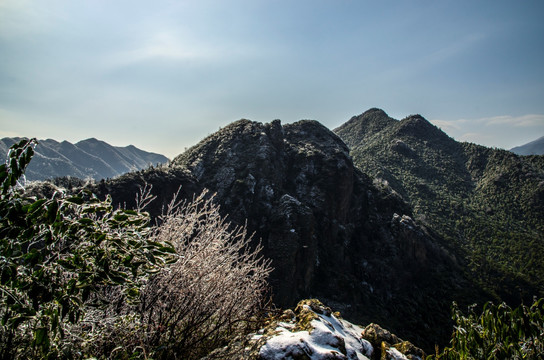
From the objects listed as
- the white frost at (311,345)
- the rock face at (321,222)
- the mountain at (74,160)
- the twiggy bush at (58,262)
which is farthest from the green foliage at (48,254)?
the mountain at (74,160)

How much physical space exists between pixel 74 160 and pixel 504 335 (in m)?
186

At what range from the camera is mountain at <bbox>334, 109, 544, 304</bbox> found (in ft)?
91.8

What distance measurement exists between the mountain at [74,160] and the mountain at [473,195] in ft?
164

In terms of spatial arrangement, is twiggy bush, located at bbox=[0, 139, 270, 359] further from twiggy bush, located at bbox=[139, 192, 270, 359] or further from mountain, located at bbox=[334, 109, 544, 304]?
mountain, located at bbox=[334, 109, 544, 304]

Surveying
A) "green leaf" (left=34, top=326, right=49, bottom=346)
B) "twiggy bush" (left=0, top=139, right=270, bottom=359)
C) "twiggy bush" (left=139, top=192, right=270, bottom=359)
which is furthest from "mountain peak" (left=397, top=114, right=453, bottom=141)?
"green leaf" (left=34, top=326, right=49, bottom=346)

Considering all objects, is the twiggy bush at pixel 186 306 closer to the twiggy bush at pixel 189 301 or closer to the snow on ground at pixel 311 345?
the twiggy bush at pixel 189 301

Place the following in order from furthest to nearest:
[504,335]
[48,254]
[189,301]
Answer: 1. [189,301]
2. [504,335]
3. [48,254]

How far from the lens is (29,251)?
138 cm

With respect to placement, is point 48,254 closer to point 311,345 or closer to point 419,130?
point 311,345

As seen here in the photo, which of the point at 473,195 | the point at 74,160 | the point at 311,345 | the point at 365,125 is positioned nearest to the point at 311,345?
the point at 311,345

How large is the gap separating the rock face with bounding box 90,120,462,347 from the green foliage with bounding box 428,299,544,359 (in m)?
15.8

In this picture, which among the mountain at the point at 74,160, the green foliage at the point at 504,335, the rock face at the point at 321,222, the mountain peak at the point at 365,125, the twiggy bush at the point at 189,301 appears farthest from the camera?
the mountain at the point at 74,160

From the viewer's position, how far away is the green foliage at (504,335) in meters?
2.27

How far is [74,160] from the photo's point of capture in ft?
486
